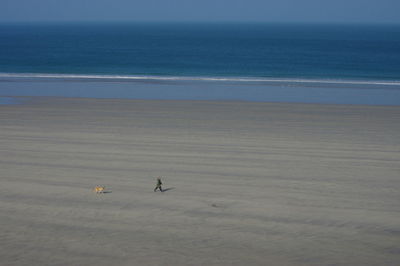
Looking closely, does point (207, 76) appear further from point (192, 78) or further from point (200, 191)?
point (200, 191)

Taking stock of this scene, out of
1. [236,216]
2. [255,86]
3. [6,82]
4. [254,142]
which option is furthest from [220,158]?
[6,82]

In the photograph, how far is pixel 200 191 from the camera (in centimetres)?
1161

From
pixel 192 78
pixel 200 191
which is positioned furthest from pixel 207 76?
pixel 200 191

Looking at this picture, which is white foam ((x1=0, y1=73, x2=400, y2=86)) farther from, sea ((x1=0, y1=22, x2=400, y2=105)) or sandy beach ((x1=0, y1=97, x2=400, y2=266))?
sandy beach ((x1=0, y1=97, x2=400, y2=266))

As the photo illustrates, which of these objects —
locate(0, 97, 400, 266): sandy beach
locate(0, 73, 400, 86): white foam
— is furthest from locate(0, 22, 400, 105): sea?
locate(0, 97, 400, 266): sandy beach

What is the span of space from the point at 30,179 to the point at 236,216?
573 cm

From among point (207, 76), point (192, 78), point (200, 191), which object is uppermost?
point (207, 76)

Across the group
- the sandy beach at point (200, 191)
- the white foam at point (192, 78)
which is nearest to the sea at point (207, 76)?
the white foam at point (192, 78)

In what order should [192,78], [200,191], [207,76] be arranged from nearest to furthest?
[200,191]
[192,78]
[207,76]

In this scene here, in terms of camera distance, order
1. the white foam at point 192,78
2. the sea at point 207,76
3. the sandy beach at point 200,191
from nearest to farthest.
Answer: the sandy beach at point 200,191 < the sea at point 207,76 < the white foam at point 192,78

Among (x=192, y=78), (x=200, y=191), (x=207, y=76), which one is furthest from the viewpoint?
(x=207, y=76)

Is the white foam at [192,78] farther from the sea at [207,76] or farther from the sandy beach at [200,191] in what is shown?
the sandy beach at [200,191]

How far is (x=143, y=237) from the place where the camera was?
9227 mm

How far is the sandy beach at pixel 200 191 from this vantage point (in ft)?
28.8
